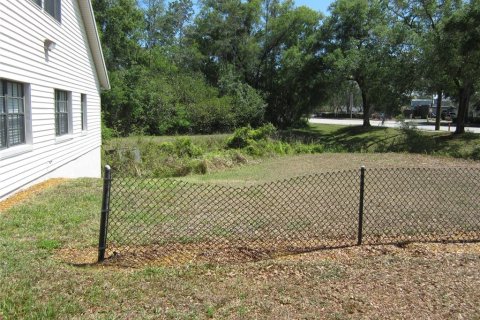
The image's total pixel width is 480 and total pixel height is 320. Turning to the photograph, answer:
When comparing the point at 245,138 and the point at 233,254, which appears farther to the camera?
the point at 245,138

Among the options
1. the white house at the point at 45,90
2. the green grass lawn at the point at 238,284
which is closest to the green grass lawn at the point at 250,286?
A: the green grass lawn at the point at 238,284

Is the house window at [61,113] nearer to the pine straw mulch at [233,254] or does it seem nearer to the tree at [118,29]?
the pine straw mulch at [233,254]

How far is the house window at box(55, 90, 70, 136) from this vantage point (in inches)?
420

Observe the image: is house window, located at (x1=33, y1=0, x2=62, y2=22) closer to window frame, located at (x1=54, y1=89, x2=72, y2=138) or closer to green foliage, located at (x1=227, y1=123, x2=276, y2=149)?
window frame, located at (x1=54, y1=89, x2=72, y2=138)

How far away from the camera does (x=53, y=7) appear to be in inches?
395

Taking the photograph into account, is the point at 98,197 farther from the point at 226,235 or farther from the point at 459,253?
the point at 459,253

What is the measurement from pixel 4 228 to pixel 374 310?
4.66m

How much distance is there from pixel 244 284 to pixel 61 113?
918 centimetres

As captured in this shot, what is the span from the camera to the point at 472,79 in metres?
17.7

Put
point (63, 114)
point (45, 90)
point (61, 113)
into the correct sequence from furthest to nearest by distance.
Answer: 1. point (63, 114)
2. point (61, 113)
3. point (45, 90)

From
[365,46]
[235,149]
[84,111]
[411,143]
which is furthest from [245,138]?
[365,46]

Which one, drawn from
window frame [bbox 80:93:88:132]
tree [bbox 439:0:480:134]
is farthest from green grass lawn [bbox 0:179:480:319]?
tree [bbox 439:0:480:134]

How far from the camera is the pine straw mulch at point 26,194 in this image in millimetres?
6658

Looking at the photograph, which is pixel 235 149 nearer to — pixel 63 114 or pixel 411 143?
pixel 63 114
